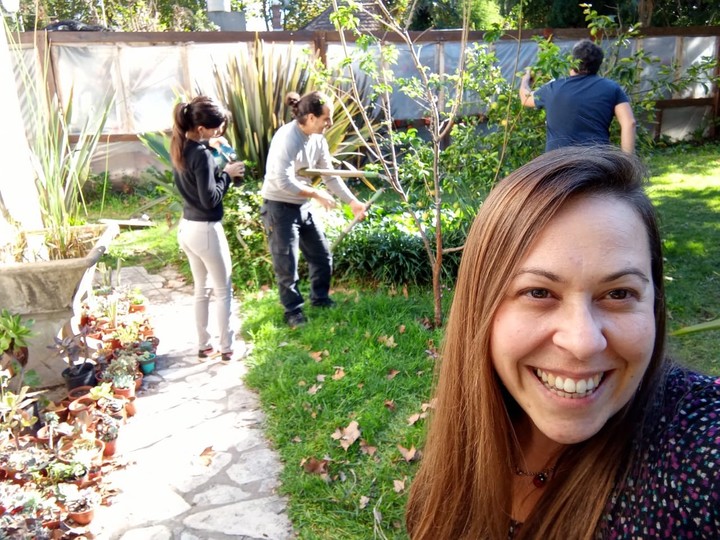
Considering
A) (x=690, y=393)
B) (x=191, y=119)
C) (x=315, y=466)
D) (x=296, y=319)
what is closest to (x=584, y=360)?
(x=690, y=393)

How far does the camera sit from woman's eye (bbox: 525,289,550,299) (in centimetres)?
114

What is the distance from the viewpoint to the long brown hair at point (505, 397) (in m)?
1.17

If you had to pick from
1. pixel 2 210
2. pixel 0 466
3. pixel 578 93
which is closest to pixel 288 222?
pixel 2 210

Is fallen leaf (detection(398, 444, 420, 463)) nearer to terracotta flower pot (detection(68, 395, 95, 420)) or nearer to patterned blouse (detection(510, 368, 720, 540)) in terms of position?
terracotta flower pot (detection(68, 395, 95, 420))

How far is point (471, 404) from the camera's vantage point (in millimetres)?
1350

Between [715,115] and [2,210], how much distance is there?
13.0m

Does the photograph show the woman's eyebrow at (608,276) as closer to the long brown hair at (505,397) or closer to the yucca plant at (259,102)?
the long brown hair at (505,397)

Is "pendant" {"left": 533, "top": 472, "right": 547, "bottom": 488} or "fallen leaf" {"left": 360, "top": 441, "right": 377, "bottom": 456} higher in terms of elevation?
"pendant" {"left": 533, "top": 472, "right": 547, "bottom": 488}

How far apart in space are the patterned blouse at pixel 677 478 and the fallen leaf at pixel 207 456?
276 centimetres

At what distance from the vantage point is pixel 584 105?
4.32 meters

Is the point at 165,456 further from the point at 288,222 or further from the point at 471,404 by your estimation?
the point at 471,404

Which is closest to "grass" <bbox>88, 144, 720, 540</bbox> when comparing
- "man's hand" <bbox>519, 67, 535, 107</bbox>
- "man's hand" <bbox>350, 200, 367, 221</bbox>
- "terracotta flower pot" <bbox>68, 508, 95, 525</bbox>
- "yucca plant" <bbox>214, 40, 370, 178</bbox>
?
"man's hand" <bbox>350, 200, 367, 221</bbox>


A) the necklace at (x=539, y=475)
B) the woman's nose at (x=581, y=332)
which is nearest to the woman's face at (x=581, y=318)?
the woman's nose at (x=581, y=332)

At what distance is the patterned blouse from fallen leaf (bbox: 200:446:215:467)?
109 inches
